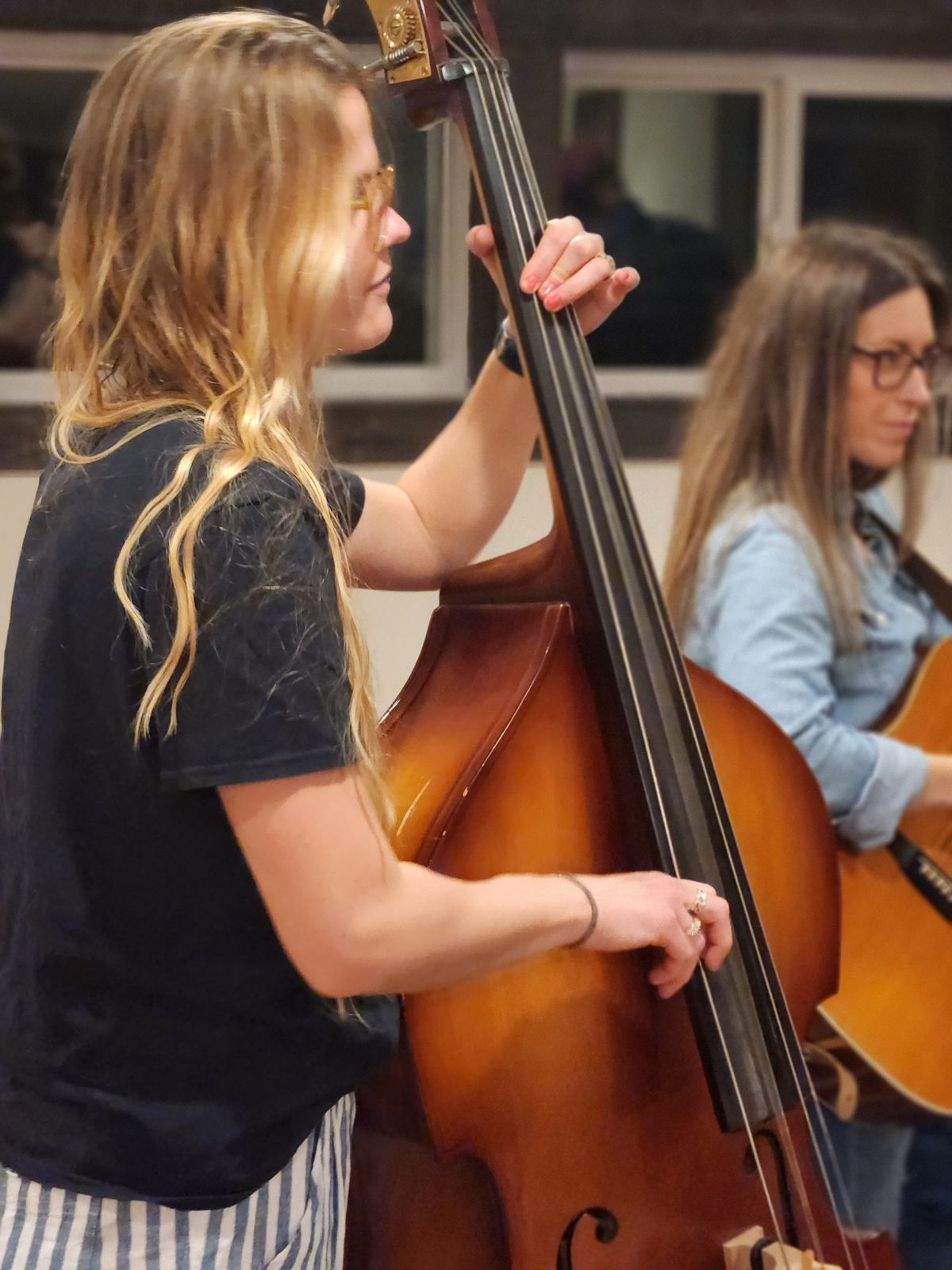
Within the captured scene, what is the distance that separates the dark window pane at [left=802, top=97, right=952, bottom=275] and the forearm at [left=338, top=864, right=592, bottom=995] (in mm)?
1476

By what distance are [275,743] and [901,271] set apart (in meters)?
1.11

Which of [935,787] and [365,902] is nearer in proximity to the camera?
[365,902]

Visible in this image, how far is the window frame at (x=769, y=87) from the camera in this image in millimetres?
1802

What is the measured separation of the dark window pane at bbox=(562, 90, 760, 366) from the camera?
185 centimetres

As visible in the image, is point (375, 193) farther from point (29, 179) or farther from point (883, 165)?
point (883, 165)

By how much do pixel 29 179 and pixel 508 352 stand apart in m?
0.62

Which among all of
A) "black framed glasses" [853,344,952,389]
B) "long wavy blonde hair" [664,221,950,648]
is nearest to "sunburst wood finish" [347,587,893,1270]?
"long wavy blonde hair" [664,221,950,648]

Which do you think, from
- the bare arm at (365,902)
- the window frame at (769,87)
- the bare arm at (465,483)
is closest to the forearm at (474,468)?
the bare arm at (465,483)

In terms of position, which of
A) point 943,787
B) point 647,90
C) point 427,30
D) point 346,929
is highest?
point 427,30

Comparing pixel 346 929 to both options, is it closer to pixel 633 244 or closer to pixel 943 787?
pixel 943 787

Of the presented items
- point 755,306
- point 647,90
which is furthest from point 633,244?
point 755,306

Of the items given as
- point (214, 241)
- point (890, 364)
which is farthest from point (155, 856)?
point (890, 364)

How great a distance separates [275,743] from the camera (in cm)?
66

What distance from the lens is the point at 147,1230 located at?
2.56 ft
